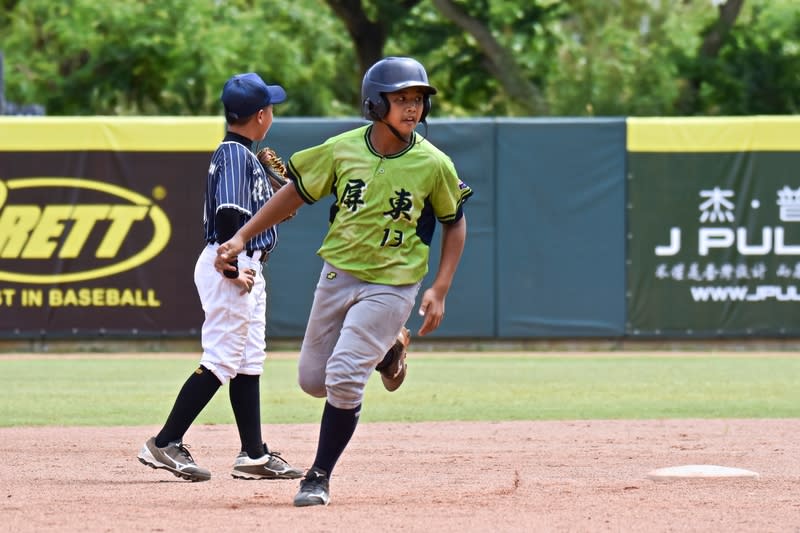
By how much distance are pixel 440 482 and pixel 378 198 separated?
150 cm

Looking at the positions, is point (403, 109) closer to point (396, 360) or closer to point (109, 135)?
point (396, 360)

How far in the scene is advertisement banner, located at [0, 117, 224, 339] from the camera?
14273 mm

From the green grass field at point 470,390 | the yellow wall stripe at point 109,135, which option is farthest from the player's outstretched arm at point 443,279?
the yellow wall stripe at point 109,135

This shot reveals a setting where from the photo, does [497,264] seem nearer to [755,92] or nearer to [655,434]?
[655,434]

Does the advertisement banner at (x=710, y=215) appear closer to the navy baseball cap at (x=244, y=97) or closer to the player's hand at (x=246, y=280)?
the navy baseball cap at (x=244, y=97)

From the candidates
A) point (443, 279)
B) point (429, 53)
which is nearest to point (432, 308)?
point (443, 279)

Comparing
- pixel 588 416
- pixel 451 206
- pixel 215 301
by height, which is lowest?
pixel 588 416

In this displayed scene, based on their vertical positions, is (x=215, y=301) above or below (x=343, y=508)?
above

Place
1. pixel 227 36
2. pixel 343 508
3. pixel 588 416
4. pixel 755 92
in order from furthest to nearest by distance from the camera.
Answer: pixel 227 36, pixel 755 92, pixel 588 416, pixel 343 508

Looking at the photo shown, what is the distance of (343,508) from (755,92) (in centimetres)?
1820

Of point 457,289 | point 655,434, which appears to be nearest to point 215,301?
point 655,434

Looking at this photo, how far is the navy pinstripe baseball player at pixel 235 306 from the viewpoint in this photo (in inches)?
240

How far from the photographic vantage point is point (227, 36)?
27.4 m

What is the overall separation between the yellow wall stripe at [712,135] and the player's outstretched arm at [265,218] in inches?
369
